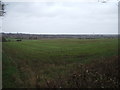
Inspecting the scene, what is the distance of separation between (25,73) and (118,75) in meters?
6.55

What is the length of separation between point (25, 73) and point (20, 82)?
279 centimetres

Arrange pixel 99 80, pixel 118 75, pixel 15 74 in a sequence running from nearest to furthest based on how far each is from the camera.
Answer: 1. pixel 99 80
2. pixel 118 75
3. pixel 15 74

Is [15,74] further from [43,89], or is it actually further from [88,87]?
[88,87]

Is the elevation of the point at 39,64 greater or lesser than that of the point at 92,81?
lesser

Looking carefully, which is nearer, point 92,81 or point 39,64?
point 92,81

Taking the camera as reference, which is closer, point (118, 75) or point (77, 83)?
point (77, 83)

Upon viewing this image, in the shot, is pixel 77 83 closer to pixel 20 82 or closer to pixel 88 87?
pixel 88 87

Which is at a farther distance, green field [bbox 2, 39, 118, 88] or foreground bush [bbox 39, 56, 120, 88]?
green field [bbox 2, 39, 118, 88]

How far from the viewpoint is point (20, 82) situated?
1266 centimetres

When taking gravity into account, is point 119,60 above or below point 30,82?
above

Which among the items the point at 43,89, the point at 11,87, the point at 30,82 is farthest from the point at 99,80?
the point at 11,87

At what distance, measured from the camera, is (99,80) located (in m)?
11.6

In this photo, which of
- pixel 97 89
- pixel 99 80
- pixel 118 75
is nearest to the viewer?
pixel 97 89

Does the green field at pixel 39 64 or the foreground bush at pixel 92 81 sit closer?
the foreground bush at pixel 92 81
